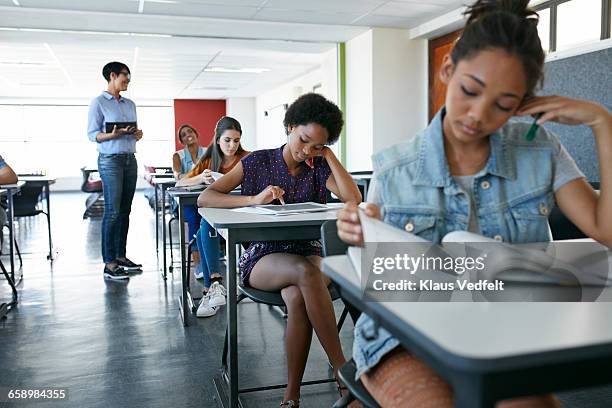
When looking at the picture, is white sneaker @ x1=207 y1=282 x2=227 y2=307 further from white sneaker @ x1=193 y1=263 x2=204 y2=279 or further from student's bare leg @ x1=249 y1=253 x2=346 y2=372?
student's bare leg @ x1=249 y1=253 x2=346 y2=372

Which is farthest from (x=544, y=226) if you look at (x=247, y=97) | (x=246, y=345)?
(x=247, y=97)

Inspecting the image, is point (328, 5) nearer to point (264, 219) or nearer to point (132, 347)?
point (132, 347)

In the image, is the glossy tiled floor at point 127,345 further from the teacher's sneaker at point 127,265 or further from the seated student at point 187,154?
the seated student at point 187,154

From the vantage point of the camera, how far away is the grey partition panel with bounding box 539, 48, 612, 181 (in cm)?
354

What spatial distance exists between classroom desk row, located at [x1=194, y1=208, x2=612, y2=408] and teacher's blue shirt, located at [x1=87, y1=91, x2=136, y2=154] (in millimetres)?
3539

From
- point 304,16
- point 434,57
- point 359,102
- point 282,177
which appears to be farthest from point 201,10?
point 282,177

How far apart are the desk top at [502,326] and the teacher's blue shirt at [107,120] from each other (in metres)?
3.58

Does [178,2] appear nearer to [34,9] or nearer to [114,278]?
[34,9]

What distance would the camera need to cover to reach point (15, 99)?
13.1 m

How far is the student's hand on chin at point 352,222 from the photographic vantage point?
869 mm

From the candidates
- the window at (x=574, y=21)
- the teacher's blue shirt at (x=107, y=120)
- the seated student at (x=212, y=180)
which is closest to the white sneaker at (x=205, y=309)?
the seated student at (x=212, y=180)

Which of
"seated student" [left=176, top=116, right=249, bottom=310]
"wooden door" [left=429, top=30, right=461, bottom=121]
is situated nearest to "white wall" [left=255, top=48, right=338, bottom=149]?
"wooden door" [left=429, top=30, right=461, bottom=121]

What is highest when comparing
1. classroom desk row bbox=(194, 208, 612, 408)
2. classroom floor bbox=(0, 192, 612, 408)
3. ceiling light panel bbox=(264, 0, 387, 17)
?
ceiling light panel bbox=(264, 0, 387, 17)

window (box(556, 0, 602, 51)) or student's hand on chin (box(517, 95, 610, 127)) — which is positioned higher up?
window (box(556, 0, 602, 51))
